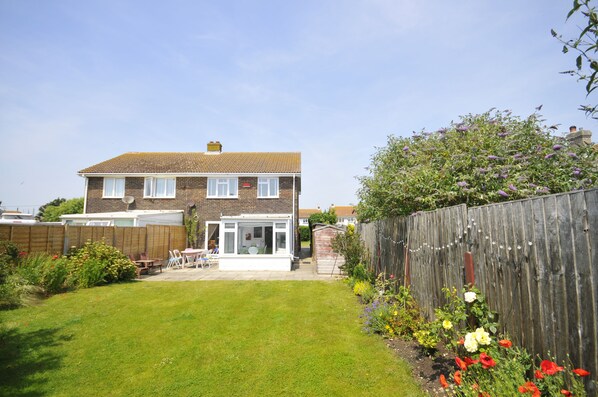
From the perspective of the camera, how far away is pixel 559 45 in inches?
88.7

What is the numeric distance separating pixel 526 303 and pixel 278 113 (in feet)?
42.3

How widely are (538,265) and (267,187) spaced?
19.5 metres

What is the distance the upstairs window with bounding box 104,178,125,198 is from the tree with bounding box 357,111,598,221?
21364 mm

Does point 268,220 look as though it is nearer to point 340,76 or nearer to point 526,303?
point 340,76

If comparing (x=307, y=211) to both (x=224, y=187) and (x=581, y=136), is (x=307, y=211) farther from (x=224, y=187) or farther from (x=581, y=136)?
(x=581, y=136)

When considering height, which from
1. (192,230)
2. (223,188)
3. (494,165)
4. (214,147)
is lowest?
(192,230)

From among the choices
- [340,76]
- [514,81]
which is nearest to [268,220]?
[340,76]

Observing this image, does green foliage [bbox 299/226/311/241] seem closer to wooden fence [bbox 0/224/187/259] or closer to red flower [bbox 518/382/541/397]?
wooden fence [bbox 0/224/187/259]

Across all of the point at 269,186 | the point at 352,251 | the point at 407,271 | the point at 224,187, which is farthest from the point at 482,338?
the point at 224,187

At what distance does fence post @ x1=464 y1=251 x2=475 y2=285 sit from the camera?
412cm

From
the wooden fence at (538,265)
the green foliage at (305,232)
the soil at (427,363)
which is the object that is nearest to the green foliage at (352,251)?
the soil at (427,363)

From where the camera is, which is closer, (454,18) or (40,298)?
(454,18)

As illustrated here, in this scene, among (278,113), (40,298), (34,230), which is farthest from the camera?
(278,113)

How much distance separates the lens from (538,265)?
294cm
